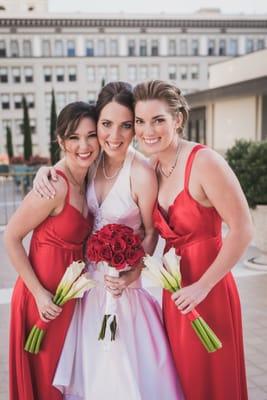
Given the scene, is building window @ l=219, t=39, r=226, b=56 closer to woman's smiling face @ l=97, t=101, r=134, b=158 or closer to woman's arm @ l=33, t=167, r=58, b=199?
woman's smiling face @ l=97, t=101, r=134, b=158

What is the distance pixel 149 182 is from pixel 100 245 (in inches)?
18.7

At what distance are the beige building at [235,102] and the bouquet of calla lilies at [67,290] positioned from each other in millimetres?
14274

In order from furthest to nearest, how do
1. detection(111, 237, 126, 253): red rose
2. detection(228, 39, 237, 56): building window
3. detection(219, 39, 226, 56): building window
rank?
1. detection(228, 39, 237, 56): building window
2. detection(219, 39, 226, 56): building window
3. detection(111, 237, 126, 253): red rose

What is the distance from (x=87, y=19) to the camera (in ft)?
185

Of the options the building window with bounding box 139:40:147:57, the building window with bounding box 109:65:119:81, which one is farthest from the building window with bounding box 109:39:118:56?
the building window with bounding box 139:40:147:57

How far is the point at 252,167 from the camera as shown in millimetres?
6492

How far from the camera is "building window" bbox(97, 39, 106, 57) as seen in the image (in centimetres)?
5790

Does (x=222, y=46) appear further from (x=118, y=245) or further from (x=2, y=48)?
(x=118, y=245)

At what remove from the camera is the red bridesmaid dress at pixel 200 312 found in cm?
248

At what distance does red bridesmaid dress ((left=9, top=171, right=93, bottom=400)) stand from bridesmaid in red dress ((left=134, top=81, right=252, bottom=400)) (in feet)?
1.51

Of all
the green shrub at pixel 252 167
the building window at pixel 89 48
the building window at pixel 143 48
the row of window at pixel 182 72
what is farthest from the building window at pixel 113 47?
the green shrub at pixel 252 167

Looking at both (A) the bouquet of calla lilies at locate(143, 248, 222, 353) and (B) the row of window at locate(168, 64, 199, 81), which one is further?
(B) the row of window at locate(168, 64, 199, 81)

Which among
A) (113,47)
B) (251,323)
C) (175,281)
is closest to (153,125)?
(175,281)

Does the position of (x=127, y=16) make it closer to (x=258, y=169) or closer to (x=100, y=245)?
(x=258, y=169)
